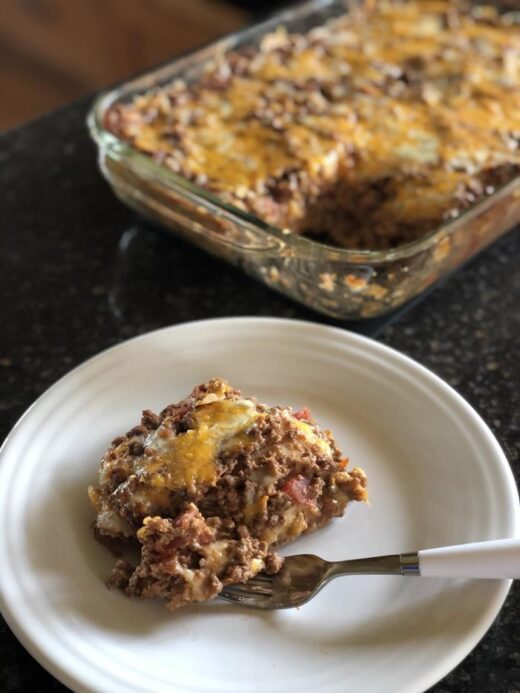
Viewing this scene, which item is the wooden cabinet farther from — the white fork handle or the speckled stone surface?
the white fork handle

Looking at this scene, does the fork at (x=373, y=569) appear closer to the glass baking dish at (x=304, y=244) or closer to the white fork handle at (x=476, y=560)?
the white fork handle at (x=476, y=560)

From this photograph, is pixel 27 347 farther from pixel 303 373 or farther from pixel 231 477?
pixel 231 477

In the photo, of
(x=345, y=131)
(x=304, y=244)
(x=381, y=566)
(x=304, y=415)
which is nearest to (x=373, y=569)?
(x=381, y=566)

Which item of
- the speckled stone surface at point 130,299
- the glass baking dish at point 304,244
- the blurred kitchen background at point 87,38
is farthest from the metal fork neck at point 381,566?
the blurred kitchen background at point 87,38

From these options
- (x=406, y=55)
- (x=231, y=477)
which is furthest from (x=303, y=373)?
(x=406, y=55)

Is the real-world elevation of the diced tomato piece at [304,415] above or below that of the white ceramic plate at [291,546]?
above

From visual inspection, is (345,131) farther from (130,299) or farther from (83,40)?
(83,40)
